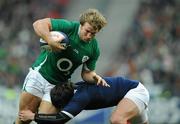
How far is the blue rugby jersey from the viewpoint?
32.0 feet

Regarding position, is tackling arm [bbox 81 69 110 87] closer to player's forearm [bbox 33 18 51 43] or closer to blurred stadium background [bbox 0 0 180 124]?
player's forearm [bbox 33 18 51 43]

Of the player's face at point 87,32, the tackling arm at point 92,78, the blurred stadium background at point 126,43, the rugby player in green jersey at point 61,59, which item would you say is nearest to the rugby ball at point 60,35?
the rugby player in green jersey at point 61,59

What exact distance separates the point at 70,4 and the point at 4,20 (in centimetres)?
263

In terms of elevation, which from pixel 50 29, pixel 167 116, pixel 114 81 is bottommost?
pixel 167 116

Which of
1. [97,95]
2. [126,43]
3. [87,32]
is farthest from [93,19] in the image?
[126,43]

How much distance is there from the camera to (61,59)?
980 centimetres

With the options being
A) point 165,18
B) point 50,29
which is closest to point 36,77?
point 50,29

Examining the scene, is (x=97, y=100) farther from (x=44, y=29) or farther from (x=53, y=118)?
(x=44, y=29)

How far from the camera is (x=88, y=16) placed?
9.58m

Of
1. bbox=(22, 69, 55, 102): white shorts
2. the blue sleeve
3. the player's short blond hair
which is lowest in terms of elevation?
the blue sleeve

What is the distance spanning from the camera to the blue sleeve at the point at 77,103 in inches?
383

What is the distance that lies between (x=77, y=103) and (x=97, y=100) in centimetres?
30

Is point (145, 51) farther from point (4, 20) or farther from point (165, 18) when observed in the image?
point (4, 20)

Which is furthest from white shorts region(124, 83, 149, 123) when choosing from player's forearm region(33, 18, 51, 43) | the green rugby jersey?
player's forearm region(33, 18, 51, 43)
